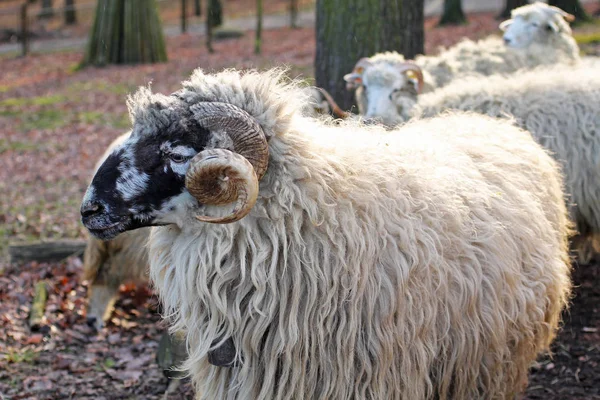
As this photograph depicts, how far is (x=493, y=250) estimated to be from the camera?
12.2ft

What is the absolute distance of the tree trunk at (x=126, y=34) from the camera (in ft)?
65.6

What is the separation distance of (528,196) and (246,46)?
63.2 feet

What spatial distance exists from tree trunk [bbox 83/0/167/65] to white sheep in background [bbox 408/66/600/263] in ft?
51.8

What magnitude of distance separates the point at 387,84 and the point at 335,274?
154 inches

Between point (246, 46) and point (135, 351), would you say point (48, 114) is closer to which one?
point (246, 46)

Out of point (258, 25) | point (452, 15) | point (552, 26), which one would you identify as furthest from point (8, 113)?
point (452, 15)

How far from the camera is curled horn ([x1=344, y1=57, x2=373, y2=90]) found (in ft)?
22.4

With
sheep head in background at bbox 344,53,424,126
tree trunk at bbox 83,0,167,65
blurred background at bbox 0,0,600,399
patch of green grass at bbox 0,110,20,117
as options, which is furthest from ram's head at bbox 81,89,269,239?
tree trunk at bbox 83,0,167,65

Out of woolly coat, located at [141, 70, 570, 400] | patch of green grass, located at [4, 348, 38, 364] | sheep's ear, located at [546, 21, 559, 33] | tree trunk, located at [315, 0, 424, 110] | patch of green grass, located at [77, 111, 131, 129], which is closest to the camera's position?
woolly coat, located at [141, 70, 570, 400]

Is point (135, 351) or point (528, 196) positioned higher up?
point (528, 196)

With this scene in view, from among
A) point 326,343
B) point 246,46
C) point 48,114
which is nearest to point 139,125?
point 326,343

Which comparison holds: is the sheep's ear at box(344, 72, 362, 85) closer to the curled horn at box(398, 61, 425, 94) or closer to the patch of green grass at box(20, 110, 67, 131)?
the curled horn at box(398, 61, 425, 94)

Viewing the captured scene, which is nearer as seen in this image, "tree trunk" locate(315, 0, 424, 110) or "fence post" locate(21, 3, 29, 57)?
"tree trunk" locate(315, 0, 424, 110)

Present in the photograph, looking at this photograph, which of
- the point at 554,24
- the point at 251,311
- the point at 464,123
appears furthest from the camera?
the point at 554,24
